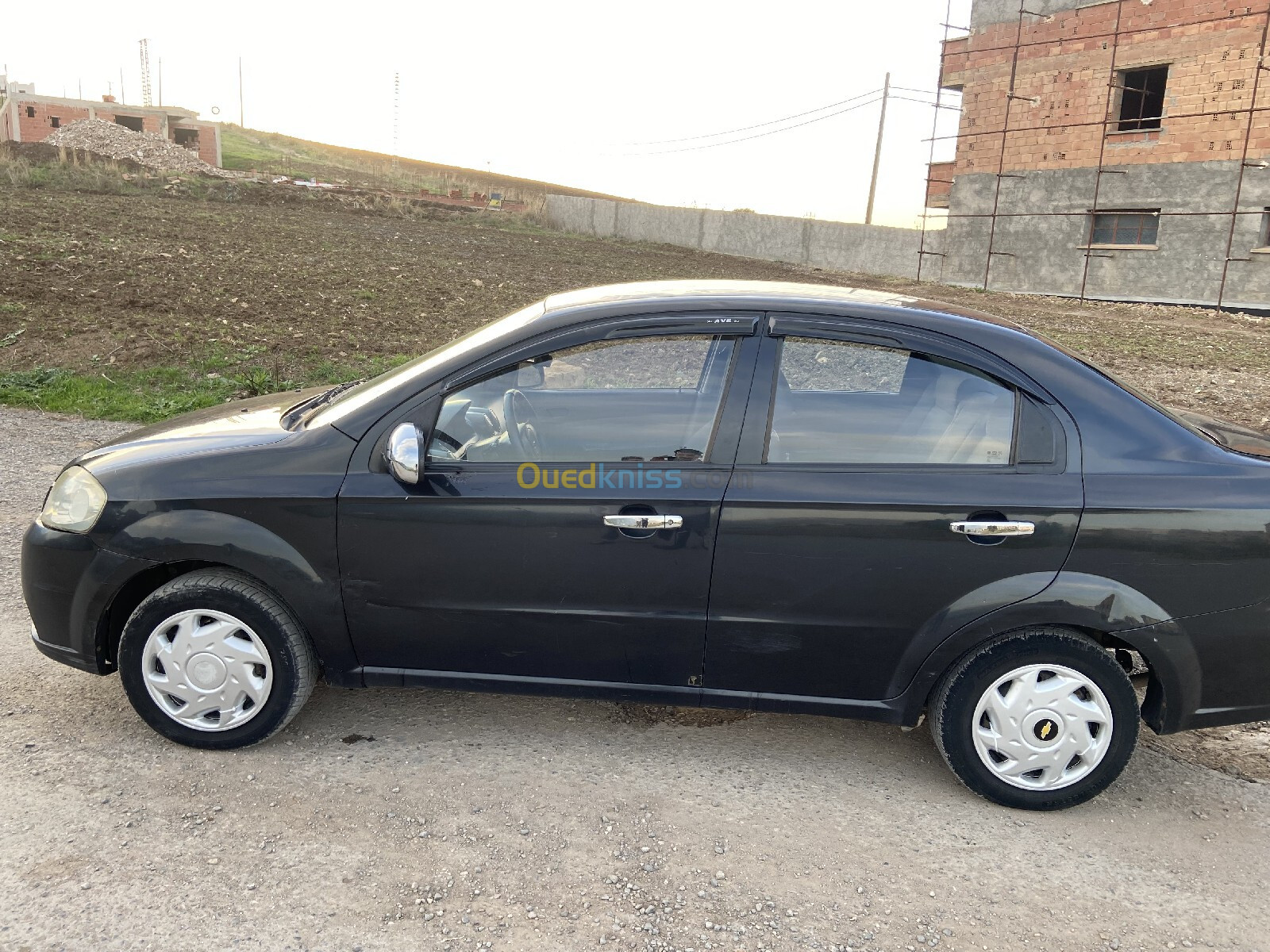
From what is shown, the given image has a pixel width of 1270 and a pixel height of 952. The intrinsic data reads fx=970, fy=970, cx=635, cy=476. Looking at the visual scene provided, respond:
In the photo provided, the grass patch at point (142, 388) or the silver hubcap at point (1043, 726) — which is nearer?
the silver hubcap at point (1043, 726)

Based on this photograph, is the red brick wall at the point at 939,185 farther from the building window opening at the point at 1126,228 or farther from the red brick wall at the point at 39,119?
the red brick wall at the point at 39,119

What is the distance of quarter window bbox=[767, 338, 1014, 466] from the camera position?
318 centimetres

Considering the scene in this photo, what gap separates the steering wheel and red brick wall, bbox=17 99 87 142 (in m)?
70.2

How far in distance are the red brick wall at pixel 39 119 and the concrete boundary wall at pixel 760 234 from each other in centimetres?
3576

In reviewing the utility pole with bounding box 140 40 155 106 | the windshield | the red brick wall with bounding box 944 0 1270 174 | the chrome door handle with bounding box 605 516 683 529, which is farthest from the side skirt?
the utility pole with bounding box 140 40 155 106

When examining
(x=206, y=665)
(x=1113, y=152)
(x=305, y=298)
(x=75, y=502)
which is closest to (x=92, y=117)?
(x=305, y=298)

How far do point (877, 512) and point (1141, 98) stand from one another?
30.3 meters

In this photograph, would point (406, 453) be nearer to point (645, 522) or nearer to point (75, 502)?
point (645, 522)

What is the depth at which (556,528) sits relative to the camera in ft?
10.5

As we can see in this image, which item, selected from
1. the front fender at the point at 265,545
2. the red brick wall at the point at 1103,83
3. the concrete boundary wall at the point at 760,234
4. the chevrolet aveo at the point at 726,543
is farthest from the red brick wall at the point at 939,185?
the front fender at the point at 265,545

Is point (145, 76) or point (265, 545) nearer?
point (265, 545)

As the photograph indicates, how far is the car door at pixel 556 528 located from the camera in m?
3.18

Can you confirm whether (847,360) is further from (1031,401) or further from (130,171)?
(130,171)

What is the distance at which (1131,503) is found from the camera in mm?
3051
